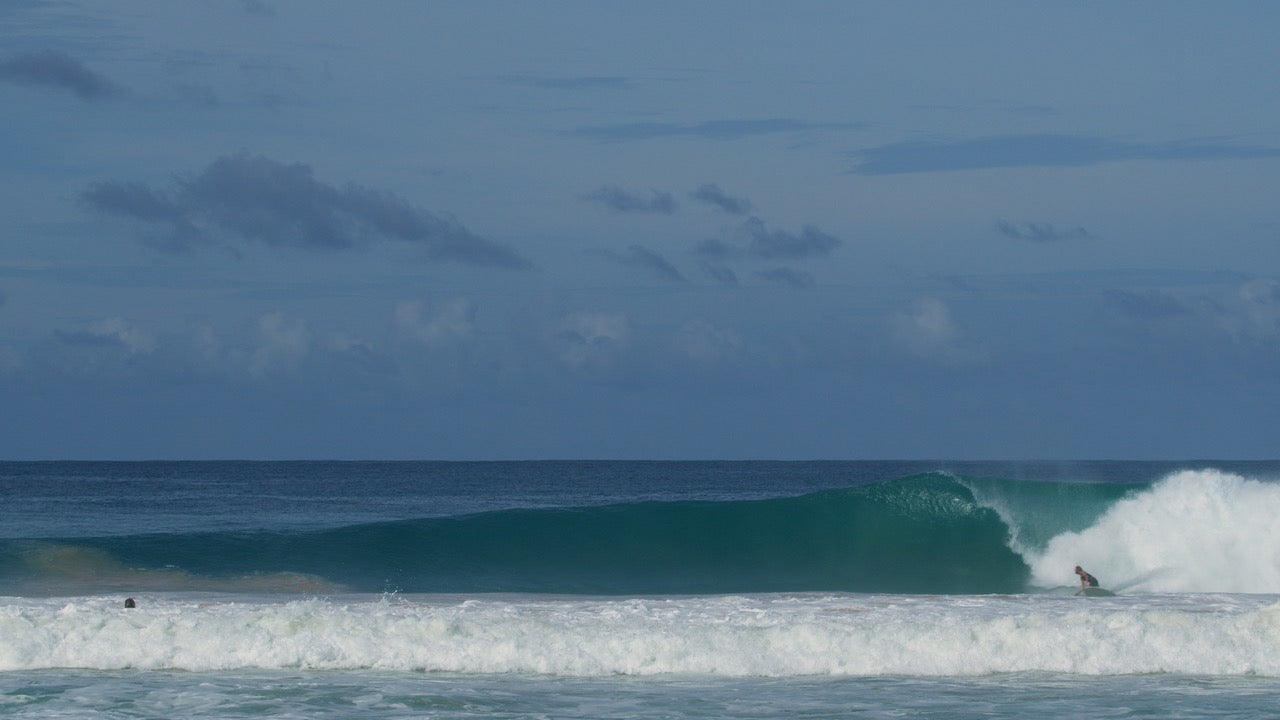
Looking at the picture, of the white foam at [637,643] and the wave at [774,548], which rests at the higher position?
the wave at [774,548]

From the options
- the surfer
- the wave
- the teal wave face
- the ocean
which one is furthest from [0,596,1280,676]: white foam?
the teal wave face

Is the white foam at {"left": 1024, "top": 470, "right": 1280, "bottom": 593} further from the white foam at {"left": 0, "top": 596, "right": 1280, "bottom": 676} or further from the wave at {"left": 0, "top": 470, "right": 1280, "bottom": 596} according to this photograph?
the white foam at {"left": 0, "top": 596, "right": 1280, "bottom": 676}

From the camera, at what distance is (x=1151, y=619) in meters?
11.4

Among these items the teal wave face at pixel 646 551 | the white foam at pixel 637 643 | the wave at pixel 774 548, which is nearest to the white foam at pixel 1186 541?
the wave at pixel 774 548

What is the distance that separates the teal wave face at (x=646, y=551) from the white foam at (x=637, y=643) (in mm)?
7900

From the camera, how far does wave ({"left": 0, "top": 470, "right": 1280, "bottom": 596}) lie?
Answer: 63.2ft

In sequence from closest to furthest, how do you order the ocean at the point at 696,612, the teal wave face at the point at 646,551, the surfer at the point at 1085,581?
1. the ocean at the point at 696,612
2. the surfer at the point at 1085,581
3. the teal wave face at the point at 646,551

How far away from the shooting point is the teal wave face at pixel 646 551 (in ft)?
67.8

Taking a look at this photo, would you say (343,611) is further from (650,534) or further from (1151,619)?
(650,534)

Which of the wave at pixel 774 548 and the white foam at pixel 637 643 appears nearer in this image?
the white foam at pixel 637 643

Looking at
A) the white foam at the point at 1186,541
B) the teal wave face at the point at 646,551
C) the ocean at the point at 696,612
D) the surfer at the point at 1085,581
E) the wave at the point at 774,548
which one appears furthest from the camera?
the teal wave face at the point at 646,551

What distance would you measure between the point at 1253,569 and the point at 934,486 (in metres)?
6.93

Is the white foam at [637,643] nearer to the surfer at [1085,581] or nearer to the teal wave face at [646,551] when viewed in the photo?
the surfer at [1085,581]

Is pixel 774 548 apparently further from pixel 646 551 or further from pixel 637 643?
pixel 637 643
